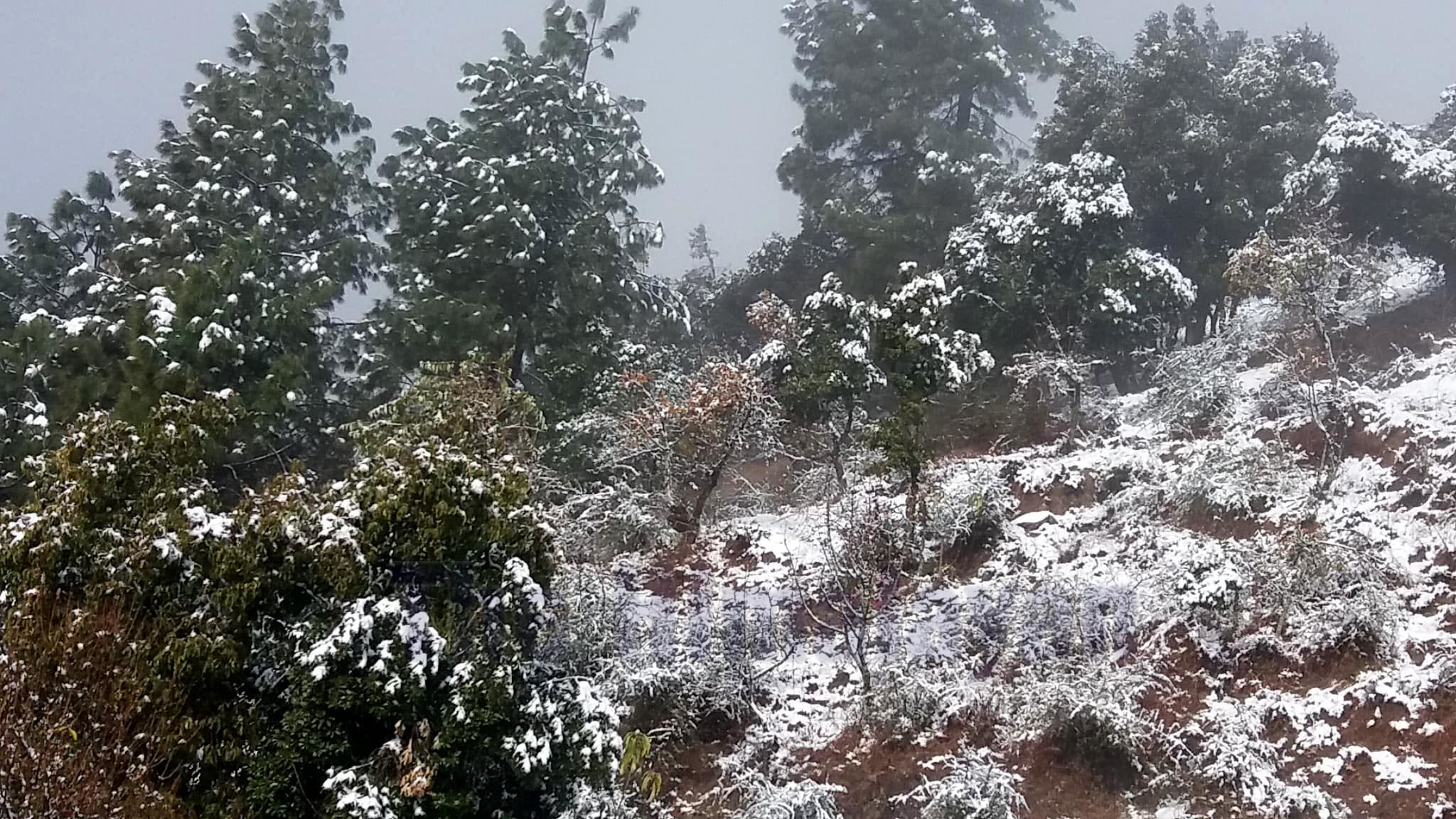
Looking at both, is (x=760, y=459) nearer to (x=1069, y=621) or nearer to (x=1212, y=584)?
(x=1069, y=621)

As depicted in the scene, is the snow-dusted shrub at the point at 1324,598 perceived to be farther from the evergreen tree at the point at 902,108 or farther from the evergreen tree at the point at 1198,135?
the evergreen tree at the point at 902,108

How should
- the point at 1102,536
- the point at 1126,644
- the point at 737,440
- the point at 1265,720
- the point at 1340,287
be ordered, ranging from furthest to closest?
the point at 1340,287 < the point at 737,440 < the point at 1102,536 < the point at 1126,644 < the point at 1265,720

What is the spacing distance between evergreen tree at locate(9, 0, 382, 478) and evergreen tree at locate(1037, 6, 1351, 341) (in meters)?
13.6

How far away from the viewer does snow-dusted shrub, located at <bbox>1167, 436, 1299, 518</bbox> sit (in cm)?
1188

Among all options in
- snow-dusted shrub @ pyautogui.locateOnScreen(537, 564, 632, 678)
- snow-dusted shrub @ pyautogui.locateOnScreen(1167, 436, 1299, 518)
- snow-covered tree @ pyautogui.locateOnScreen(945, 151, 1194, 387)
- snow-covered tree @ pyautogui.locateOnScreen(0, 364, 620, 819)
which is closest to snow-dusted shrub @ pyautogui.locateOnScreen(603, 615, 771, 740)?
snow-dusted shrub @ pyautogui.locateOnScreen(537, 564, 632, 678)

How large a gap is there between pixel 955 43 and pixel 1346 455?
14.1 metres

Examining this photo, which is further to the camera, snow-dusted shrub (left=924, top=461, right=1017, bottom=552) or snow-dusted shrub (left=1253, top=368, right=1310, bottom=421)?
snow-dusted shrub (left=1253, top=368, right=1310, bottom=421)

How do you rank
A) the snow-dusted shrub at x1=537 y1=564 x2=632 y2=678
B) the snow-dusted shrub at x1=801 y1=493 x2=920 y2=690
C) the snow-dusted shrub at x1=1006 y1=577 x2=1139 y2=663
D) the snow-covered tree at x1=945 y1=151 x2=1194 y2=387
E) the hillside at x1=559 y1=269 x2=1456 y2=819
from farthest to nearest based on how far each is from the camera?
the snow-covered tree at x1=945 y1=151 x2=1194 y2=387
the snow-dusted shrub at x1=801 y1=493 x2=920 y2=690
the snow-dusted shrub at x1=1006 y1=577 x2=1139 y2=663
the snow-dusted shrub at x1=537 y1=564 x2=632 y2=678
the hillside at x1=559 y1=269 x2=1456 y2=819

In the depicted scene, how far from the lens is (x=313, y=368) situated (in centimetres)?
1612

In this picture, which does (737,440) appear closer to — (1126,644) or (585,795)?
(1126,644)

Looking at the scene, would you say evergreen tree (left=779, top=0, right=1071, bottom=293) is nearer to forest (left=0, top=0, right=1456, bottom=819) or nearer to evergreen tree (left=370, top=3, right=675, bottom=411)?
forest (left=0, top=0, right=1456, bottom=819)

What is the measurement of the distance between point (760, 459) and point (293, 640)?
10860 millimetres

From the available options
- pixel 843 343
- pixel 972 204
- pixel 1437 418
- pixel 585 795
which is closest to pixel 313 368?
pixel 843 343

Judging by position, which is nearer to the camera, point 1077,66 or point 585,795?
point 585,795
